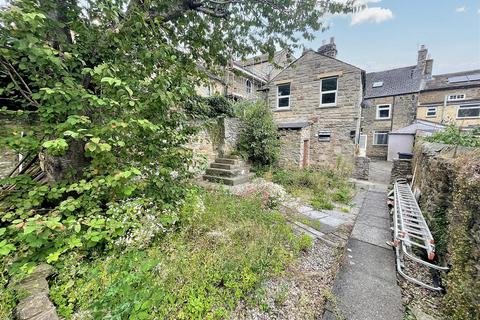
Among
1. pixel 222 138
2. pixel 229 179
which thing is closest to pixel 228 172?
pixel 229 179

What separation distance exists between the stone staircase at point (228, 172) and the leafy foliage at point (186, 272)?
3867 millimetres

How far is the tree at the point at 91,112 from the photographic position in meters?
1.87

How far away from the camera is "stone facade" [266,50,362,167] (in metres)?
9.18

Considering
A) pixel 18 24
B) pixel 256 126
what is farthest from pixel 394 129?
pixel 18 24

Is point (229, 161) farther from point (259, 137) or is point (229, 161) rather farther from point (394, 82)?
point (394, 82)

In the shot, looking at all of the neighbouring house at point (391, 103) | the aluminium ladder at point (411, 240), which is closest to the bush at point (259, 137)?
the aluminium ladder at point (411, 240)

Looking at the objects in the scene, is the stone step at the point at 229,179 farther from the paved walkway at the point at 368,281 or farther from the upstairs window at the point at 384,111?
the upstairs window at the point at 384,111

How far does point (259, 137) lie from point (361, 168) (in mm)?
5290

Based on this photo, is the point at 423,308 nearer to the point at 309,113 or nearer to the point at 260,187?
the point at 260,187

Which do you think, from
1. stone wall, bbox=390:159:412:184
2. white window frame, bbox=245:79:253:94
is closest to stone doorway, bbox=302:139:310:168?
stone wall, bbox=390:159:412:184

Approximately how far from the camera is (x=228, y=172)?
24.7ft

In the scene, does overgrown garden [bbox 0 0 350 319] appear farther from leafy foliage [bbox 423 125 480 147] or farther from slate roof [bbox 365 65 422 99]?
slate roof [bbox 365 65 422 99]

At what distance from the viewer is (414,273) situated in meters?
2.69

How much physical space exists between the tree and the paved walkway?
2.42 meters
